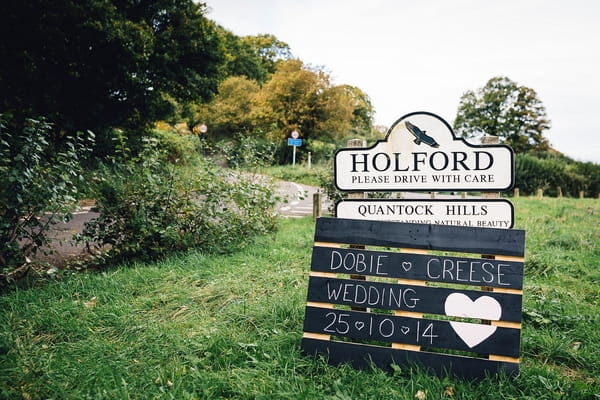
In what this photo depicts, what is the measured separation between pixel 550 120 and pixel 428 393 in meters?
41.0

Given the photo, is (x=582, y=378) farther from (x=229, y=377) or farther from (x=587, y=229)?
(x=587, y=229)

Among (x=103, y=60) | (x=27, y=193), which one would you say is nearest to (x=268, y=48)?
(x=103, y=60)

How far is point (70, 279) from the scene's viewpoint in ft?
13.4

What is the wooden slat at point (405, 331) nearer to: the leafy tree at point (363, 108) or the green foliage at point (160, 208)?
the green foliage at point (160, 208)

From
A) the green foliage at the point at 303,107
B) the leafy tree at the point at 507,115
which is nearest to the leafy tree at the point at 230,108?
the green foliage at the point at 303,107

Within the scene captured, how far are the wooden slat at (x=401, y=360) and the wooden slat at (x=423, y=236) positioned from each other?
2.34ft

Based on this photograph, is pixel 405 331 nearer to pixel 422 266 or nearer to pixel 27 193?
pixel 422 266

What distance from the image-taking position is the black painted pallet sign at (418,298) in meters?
2.42

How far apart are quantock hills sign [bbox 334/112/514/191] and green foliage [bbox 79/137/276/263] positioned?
107 inches

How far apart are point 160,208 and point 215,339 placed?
108 inches

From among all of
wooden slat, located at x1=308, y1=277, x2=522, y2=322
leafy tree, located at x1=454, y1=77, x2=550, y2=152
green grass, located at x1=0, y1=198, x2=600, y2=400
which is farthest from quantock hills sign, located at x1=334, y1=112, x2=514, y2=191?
leafy tree, located at x1=454, y1=77, x2=550, y2=152

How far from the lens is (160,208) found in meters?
5.04

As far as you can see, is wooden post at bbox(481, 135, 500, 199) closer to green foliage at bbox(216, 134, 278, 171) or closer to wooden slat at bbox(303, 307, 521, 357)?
wooden slat at bbox(303, 307, 521, 357)

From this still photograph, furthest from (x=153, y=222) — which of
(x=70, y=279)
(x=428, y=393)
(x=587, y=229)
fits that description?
(x=587, y=229)
